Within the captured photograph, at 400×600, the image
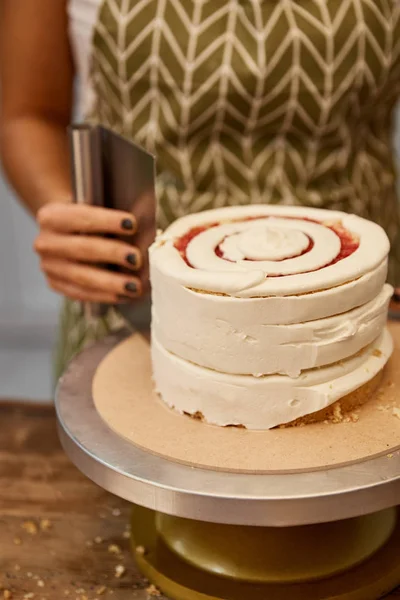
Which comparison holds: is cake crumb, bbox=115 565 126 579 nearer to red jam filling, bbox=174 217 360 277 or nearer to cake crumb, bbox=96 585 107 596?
cake crumb, bbox=96 585 107 596

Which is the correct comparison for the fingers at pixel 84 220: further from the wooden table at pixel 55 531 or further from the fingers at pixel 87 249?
the wooden table at pixel 55 531

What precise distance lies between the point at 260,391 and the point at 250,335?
0.20 feet

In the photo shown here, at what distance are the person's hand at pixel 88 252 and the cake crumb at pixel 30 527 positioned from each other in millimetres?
290

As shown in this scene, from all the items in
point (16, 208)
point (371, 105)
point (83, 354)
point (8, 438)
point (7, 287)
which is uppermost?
point (371, 105)

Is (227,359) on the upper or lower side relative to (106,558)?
upper

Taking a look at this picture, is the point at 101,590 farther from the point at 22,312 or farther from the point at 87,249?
the point at 22,312

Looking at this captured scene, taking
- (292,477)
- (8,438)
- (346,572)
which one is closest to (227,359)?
(292,477)

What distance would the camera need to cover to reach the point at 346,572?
0.78 m

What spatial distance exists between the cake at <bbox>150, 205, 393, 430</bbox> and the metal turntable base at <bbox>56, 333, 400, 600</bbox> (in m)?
0.09

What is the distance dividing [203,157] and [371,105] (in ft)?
0.88

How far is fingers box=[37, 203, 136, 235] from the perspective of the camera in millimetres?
930

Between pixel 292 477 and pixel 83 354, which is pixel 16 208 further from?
pixel 292 477

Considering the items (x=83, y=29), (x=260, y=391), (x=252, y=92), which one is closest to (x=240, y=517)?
(x=260, y=391)

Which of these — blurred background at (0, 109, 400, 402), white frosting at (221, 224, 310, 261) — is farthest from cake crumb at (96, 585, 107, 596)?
blurred background at (0, 109, 400, 402)
